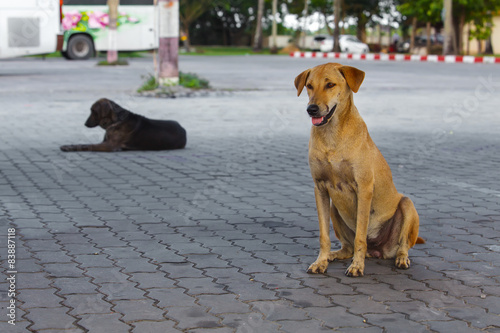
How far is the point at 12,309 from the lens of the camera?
4.20 meters

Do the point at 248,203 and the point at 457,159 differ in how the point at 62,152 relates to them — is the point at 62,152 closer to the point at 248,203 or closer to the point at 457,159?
the point at 248,203

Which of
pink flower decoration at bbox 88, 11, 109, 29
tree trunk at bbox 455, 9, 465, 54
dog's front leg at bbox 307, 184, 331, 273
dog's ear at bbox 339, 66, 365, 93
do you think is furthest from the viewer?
tree trunk at bbox 455, 9, 465, 54

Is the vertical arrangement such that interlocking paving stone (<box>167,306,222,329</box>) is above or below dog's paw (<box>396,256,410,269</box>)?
below

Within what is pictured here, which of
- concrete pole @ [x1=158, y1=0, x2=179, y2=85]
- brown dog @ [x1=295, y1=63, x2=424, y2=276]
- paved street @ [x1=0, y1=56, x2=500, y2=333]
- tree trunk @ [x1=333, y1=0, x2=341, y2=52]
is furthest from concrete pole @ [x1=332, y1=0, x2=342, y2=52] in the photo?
brown dog @ [x1=295, y1=63, x2=424, y2=276]

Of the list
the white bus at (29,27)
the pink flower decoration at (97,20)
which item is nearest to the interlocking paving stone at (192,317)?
the white bus at (29,27)

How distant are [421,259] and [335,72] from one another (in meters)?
1.48

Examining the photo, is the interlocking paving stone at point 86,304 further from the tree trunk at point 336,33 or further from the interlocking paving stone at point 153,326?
the tree trunk at point 336,33

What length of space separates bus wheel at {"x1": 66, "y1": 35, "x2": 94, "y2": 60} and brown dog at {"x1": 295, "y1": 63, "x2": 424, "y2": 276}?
3201cm

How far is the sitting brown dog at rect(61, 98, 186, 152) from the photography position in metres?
10.2

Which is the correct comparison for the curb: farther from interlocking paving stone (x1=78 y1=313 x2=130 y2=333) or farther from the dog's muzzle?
interlocking paving stone (x1=78 y1=313 x2=130 y2=333)

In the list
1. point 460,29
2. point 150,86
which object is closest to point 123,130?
point 150,86

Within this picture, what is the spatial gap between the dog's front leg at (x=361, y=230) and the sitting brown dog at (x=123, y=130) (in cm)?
579

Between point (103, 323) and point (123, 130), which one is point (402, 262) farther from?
point (123, 130)

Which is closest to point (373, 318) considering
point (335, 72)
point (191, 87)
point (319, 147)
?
point (319, 147)
